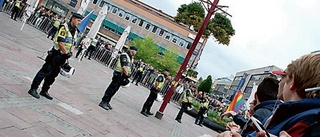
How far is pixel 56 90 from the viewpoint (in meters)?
8.98

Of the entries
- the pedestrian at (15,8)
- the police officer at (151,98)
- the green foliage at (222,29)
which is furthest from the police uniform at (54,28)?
the green foliage at (222,29)

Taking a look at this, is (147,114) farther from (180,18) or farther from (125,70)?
(180,18)

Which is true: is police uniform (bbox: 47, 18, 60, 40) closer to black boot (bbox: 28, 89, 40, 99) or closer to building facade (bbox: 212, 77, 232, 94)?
black boot (bbox: 28, 89, 40, 99)

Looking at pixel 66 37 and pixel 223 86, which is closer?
pixel 66 37

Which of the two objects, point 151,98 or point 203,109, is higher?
point 203,109

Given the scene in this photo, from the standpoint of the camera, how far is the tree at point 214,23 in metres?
38.6

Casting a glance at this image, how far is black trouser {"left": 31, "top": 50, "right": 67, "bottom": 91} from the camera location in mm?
7281

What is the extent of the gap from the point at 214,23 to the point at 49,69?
108 ft

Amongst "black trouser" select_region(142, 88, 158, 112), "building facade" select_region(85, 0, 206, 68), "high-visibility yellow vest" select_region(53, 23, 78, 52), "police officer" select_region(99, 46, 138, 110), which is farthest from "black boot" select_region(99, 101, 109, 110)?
"building facade" select_region(85, 0, 206, 68)

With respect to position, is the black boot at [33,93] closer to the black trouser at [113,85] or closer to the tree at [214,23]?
the black trouser at [113,85]

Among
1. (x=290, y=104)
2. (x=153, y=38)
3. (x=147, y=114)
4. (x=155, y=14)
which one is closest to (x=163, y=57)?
(x=153, y=38)

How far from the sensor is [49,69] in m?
7.36

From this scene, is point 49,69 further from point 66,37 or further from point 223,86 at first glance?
point 223,86

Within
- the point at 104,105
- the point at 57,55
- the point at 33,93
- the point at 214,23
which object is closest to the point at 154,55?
the point at 214,23
